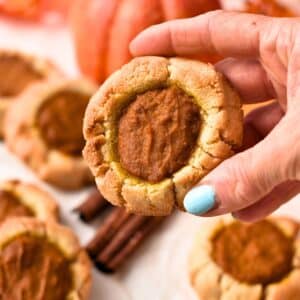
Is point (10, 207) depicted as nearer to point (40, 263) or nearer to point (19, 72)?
point (40, 263)

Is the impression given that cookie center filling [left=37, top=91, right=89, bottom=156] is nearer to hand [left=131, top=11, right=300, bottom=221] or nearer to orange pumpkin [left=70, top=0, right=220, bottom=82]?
orange pumpkin [left=70, top=0, right=220, bottom=82]

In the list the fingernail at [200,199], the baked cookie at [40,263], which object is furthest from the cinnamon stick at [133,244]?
the fingernail at [200,199]

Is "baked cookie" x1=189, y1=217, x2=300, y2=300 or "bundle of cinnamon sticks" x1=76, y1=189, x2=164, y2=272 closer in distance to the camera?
A: "baked cookie" x1=189, y1=217, x2=300, y2=300

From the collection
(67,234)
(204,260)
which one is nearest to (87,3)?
(67,234)

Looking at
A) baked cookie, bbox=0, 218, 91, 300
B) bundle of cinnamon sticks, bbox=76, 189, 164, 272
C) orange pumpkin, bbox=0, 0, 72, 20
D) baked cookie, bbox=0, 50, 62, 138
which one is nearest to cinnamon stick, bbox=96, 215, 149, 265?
bundle of cinnamon sticks, bbox=76, 189, 164, 272

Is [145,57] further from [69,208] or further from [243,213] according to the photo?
[69,208]

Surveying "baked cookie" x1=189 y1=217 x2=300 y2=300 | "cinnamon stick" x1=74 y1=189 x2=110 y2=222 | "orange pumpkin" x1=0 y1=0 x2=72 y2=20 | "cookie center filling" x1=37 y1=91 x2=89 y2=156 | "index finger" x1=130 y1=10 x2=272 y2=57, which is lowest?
"baked cookie" x1=189 y1=217 x2=300 y2=300
